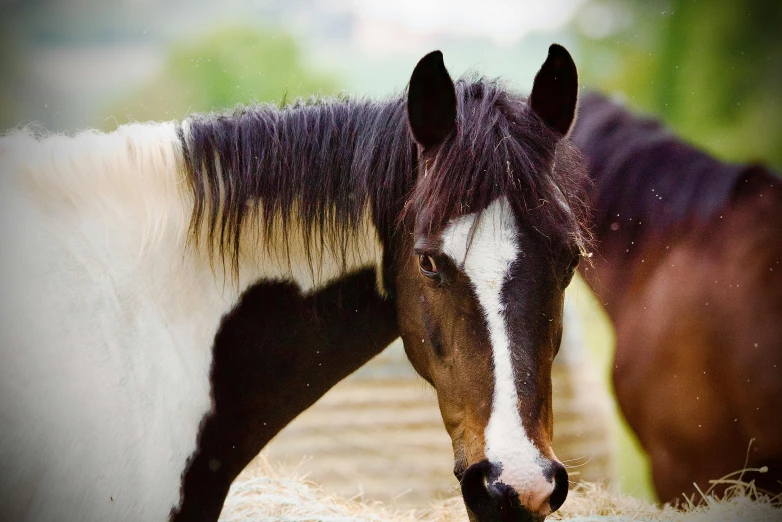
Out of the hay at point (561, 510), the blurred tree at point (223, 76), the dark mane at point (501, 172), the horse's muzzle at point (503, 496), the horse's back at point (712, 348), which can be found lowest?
the blurred tree at point (223, 76)

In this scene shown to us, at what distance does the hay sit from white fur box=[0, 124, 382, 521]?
0.80 metres

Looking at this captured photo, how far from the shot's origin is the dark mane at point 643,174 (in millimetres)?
2635

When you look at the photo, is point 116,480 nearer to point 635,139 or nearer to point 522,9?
point 635,139

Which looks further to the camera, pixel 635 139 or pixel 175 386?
pixel 635 139

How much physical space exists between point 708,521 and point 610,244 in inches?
48.7

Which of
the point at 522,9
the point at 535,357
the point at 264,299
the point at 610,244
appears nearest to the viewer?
the point at 535,357

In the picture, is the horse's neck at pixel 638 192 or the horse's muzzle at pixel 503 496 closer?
the horse's muzzle at pixel 503 496

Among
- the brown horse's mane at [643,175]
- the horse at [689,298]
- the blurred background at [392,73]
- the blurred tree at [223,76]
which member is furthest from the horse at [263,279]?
the blurred tree at [223,76]

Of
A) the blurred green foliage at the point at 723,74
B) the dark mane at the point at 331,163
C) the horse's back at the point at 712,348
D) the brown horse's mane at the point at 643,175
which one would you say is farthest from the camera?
the blurred green foliage at the point at 723,74

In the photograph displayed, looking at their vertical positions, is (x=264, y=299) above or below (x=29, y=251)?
below

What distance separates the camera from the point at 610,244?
2.86m

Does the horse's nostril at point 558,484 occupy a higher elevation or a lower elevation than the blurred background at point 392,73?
higher

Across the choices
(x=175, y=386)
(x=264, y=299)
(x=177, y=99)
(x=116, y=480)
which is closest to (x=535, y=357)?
(x=264, y=299)

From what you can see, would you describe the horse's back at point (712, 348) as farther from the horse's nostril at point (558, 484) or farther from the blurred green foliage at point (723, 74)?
the blurred green foliage at point (723, 74)
